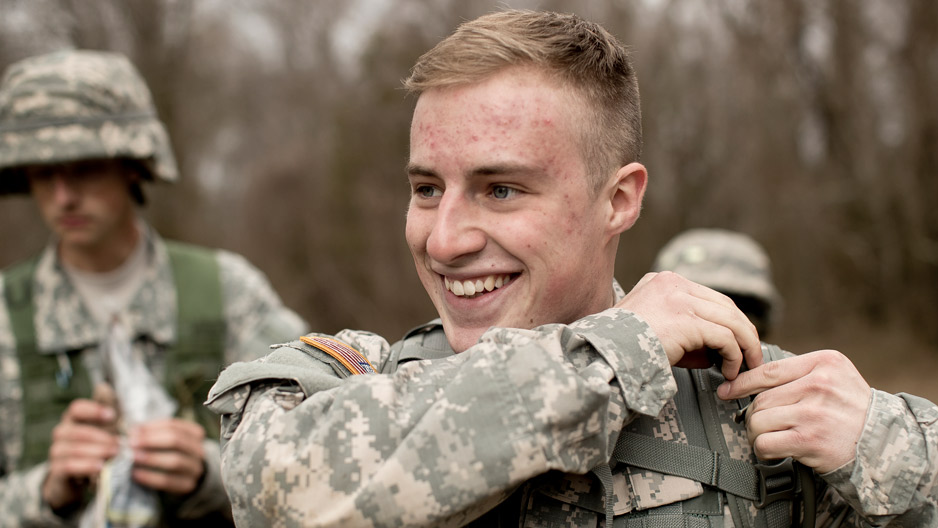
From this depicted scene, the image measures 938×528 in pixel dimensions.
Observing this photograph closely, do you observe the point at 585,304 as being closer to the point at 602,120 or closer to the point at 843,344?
the point at 602,120

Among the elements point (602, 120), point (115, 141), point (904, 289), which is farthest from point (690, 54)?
point (602, 120)

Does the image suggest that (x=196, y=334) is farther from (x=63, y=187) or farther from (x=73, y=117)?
(x=73, y=117)

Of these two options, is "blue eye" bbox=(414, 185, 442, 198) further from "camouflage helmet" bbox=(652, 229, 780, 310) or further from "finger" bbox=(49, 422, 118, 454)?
"camouflage helmet" bbox=(652, 229, 780, 310)

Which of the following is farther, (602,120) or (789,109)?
(789,109)

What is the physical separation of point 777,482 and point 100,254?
341 cm

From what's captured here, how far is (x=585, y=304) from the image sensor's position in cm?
209

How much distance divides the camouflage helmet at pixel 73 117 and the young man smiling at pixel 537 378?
250cm

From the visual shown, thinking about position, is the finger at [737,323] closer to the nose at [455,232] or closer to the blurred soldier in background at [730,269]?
the nose at [455,232]

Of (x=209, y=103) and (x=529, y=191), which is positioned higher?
(x=529, y=191)

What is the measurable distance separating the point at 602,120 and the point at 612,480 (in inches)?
34.0

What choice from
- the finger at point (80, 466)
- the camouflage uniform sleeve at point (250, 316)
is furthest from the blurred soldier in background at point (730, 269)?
the finger at point (80, 466)

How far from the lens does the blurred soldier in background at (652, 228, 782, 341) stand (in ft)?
16.2

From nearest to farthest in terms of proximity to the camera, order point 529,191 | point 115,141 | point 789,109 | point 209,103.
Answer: point 529,191 < point 115,141 < point 789,109 < point 209,103

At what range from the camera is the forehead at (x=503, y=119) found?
1.89 meters
